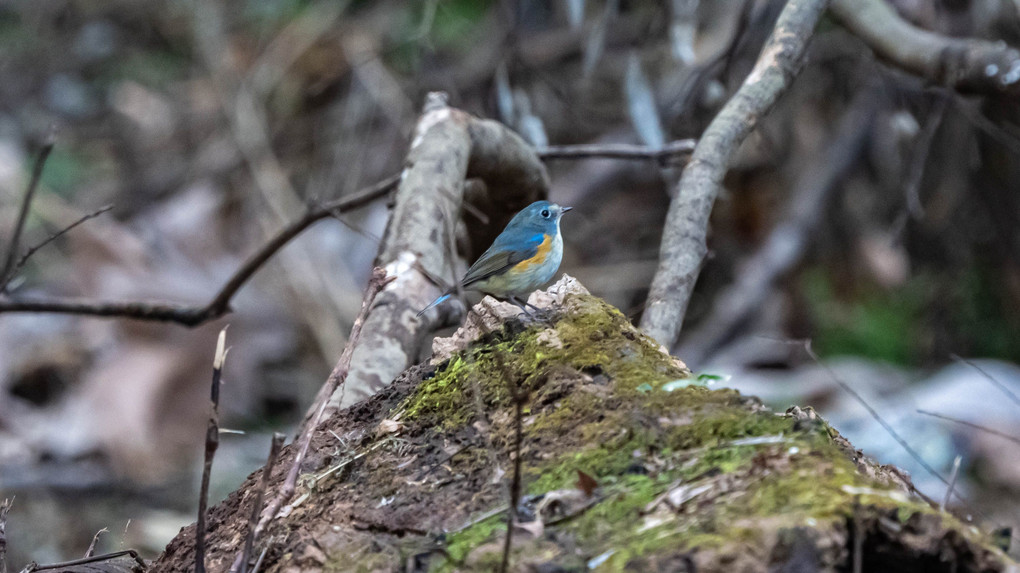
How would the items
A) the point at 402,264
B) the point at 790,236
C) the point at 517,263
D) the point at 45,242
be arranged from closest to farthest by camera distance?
the point at 45,242, the point at 402,264, the point at 517,263, the point at 790,236

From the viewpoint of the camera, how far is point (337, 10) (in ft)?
36.1

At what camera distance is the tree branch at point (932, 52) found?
4383 mm

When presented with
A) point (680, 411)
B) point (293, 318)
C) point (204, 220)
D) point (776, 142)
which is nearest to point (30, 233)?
point (204, 220)

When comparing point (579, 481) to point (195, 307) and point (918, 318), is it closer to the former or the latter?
point (195, 307)

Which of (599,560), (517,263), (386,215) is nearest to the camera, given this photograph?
(599,560)

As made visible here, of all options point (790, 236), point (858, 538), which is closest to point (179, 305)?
point (858, 538)

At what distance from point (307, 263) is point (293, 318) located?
24.4 inches

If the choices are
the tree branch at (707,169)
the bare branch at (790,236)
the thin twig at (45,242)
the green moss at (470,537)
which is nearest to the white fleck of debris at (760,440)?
the green moss at (470,537)

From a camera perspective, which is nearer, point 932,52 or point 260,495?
point 260,495

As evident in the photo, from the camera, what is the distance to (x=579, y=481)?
1.92 m

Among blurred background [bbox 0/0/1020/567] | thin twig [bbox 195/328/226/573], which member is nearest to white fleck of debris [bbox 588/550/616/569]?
thin twig [bbox 195/328/226/573]

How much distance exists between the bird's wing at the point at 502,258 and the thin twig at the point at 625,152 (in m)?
1.06

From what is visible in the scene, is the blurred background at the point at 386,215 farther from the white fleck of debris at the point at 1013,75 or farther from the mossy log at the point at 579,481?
the mossy log at the point at 579,481

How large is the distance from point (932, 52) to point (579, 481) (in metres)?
3.73
